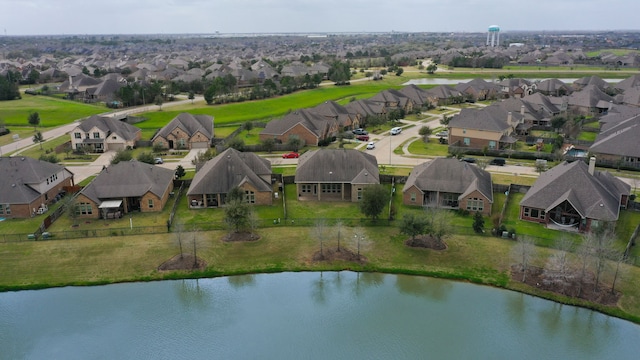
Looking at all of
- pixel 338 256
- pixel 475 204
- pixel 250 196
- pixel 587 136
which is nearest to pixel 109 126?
pixel 250 196

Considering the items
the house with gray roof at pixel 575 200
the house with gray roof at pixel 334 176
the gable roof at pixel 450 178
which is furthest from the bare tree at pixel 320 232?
the house with gray roof at pixel 575 200

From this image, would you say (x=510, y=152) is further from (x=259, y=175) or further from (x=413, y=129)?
(x=259, y=175)

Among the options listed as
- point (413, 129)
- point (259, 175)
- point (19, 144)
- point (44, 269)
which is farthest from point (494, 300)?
point (19, 144)

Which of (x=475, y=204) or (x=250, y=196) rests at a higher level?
(x=475, y=204)

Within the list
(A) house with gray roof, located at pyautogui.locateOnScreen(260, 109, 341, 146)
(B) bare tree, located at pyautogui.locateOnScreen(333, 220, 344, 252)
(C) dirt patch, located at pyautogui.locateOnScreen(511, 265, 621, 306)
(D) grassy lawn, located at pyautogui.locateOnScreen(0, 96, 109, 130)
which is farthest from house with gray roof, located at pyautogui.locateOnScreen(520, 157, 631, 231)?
(D) grassy lawn, located at pyautogui.locateOnScreen(0, 96, 109, 130)

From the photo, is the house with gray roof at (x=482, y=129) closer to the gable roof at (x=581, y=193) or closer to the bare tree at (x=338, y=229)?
the gable roof at (x=581, y=193)

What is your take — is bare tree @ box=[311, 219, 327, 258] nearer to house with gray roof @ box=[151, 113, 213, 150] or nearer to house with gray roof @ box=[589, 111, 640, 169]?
house with gray roof @ box=[151, 113, 213, 150]

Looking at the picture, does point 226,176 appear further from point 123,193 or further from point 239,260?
point 239,260
